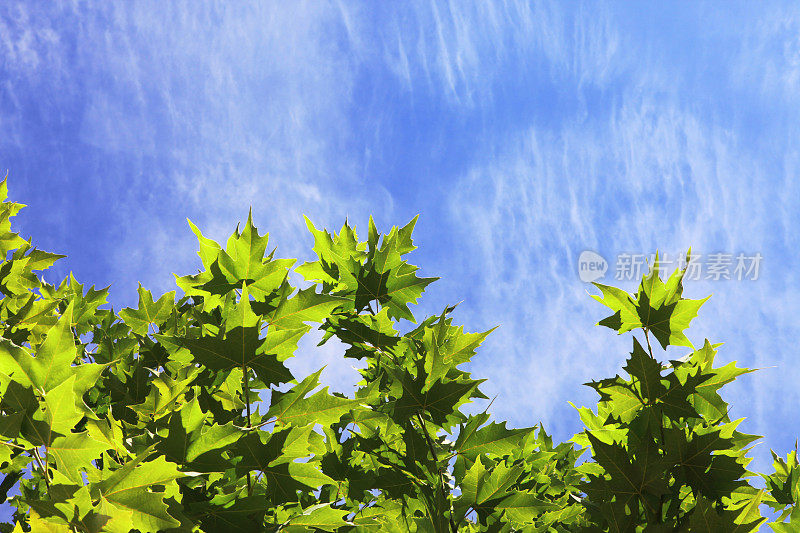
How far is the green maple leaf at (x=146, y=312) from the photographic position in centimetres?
454

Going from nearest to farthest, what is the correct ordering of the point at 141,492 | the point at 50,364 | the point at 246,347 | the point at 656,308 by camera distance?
the point at 141,492, the point at 50,364, the point at 246,347, the point at 656,308

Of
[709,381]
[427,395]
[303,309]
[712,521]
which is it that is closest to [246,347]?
[303,309]

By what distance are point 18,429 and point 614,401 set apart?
281 cm

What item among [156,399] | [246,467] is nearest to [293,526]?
[246,467]

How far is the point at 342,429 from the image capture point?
138 inches

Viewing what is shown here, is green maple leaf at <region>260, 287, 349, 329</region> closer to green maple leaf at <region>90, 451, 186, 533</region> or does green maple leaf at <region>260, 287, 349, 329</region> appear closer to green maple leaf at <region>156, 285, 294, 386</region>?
green maple leaf at <region>156, 285, 294, 386</region>

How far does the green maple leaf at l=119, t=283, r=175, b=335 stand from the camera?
179 inches

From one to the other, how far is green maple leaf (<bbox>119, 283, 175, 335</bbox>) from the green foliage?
2.28ft

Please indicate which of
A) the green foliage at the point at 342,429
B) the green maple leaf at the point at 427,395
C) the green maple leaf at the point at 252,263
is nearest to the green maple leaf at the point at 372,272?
the green foliage at the point at 342,429

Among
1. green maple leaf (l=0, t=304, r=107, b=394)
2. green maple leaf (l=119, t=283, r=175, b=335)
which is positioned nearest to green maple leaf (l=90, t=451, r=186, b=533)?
green maple leaf (l=0, t=304, r=107, b=394)

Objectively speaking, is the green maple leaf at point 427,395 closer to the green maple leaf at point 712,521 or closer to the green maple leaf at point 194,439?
the green maple leaf at point 194,439

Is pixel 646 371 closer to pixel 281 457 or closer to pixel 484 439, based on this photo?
pixel 484 439

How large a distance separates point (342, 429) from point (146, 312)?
6.98 ft

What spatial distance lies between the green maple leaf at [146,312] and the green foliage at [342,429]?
694 mm
